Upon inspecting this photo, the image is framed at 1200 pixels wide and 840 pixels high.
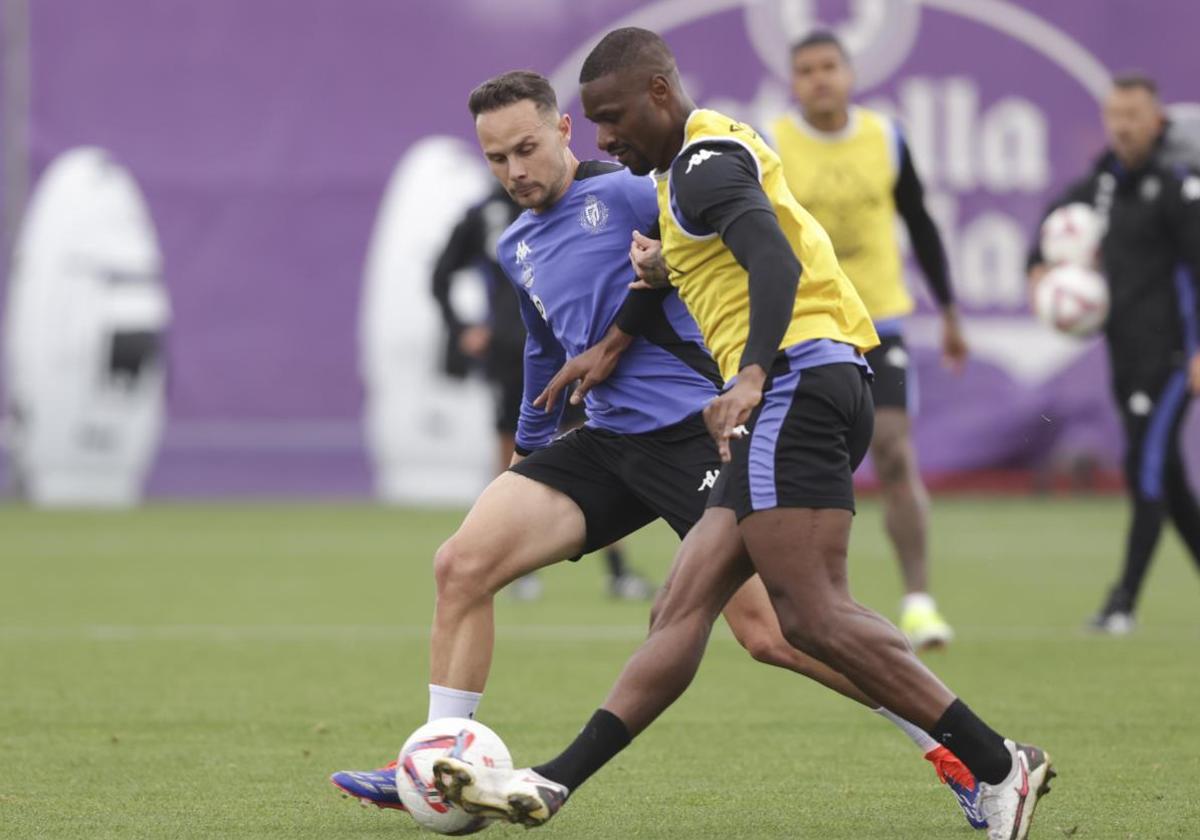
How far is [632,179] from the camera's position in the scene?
5707 mm

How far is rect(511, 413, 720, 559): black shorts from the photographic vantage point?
558cm

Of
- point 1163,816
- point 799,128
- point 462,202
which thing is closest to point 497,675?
point 799,128

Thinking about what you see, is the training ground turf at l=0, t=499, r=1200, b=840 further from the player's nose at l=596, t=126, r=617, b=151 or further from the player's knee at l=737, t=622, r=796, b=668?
the player's nose at l=596, t=126, r=617, b=151

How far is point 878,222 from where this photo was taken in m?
9.29

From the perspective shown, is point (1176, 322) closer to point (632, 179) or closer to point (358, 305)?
point (632, 179)

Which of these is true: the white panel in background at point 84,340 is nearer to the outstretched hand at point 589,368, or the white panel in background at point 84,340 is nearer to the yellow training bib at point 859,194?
the yellow training bib at point 859,194

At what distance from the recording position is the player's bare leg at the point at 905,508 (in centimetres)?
900

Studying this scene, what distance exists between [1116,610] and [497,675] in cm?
311

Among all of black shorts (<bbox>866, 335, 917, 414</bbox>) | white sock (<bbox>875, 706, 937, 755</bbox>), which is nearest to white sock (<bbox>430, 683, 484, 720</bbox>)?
white sock (<bbox>875, 706, 937, 755</bbox>)

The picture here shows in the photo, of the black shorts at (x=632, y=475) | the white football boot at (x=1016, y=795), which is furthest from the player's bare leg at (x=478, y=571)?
the white football boot at (x=1016, y=795)

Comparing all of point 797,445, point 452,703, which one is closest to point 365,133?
point 452,703

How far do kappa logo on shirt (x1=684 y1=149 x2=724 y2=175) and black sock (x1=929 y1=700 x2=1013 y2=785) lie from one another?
1.39m

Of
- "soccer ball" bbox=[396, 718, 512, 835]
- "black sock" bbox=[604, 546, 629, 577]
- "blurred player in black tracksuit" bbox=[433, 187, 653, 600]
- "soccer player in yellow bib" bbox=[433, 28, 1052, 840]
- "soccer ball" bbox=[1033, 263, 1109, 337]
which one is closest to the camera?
"soccer player in yellow bib" bbox=[433, 28, 1052, 840]

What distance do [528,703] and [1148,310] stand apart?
396cm
